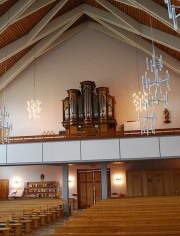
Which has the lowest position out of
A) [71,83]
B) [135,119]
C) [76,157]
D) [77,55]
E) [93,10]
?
[76,157]

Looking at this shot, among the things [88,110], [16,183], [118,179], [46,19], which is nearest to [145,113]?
[88,110]

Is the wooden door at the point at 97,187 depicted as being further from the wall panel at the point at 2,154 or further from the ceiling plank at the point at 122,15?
the ceiling plank at the point at 122,15

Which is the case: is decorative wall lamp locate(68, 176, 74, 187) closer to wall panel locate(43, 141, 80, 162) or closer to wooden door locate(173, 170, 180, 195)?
wall panel locate(43, 141, 80, 162)

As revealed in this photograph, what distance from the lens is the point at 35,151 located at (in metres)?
14.2

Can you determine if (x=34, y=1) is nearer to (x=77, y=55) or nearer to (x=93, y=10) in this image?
(x=93, y=10)

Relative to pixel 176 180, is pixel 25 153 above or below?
above

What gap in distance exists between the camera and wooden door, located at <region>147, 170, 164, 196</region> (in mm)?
16281

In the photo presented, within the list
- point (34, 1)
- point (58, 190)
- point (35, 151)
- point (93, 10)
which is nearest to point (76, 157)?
point (35, 151)

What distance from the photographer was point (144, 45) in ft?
54.0

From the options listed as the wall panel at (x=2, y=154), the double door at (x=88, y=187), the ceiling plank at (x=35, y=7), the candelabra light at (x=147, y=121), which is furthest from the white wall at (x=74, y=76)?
the ceiling plank at (x=35, y=7)

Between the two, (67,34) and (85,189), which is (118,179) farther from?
(67,34)

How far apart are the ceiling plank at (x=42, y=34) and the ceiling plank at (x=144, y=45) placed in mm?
1548

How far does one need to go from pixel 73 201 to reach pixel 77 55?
27.8ft

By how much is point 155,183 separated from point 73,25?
10.2m
